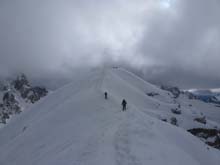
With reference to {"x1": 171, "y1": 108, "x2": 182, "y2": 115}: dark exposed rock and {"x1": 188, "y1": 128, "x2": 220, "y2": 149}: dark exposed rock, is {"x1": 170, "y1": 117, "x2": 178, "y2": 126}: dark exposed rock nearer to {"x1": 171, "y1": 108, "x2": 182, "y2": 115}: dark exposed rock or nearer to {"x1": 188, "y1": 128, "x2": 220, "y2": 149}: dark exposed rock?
{"x1": 188, "y1": 128, "x2": 220, "y2": 149}: dark exposed rock

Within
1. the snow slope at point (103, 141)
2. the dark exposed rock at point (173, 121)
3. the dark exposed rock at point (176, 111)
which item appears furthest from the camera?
the dark exposed rock at point (176, 111)

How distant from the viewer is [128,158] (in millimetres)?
26781

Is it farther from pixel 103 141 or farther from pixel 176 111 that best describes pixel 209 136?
pixel 103 141

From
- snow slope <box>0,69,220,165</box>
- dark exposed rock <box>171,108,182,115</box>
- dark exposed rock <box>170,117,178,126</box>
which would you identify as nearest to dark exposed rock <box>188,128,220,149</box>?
dark exposed rock <box>170,117,178,126</box>

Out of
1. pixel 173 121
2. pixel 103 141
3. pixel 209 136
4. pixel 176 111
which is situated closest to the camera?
pixel 103 141

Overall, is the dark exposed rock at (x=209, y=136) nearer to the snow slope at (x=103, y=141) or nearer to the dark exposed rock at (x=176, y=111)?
the dark exposed rock at (x=176, y=111)

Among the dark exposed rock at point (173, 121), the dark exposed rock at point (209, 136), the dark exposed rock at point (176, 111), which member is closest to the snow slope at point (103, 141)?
the dark exposed rock at point (209, 136)

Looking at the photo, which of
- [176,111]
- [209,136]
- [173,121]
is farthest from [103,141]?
[176,111]

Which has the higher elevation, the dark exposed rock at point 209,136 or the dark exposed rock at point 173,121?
the dark exposed rock at point 173,121

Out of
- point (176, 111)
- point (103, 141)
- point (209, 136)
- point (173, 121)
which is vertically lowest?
point (209, 136)

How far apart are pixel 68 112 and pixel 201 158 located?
2526 centimetres

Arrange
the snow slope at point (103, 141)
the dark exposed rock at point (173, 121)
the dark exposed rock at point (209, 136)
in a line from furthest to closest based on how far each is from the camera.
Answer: the dark exposed rock at point (173, 121), the dark exposed rock at point (209, 136), the snow slope at point (103, 141)

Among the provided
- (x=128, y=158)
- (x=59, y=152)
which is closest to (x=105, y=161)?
(x=128, y=158)

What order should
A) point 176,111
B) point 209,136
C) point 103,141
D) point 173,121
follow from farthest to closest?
1. point 176,111
2. point 173,121
3. point 209,136
4. point 103,141
